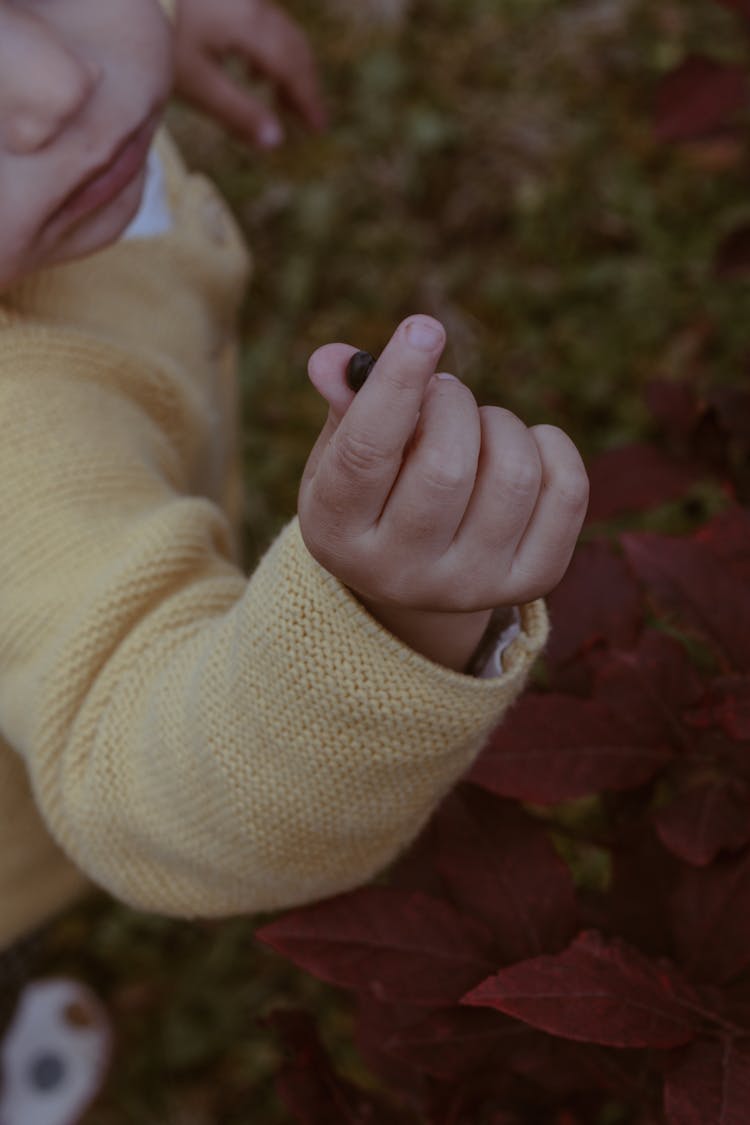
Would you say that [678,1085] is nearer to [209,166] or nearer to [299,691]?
[299,691]

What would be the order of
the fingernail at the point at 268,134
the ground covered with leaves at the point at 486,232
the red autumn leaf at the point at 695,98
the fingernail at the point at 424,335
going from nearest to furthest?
the fingernail at the point at 424,335 → the red autumn leaf at the point at 695,98 → the fingernail at the point at 268,134 → the ground covered with leaves at the point at 486,232

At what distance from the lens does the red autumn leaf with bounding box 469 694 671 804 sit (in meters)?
0.71

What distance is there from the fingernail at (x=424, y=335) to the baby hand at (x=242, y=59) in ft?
3.07

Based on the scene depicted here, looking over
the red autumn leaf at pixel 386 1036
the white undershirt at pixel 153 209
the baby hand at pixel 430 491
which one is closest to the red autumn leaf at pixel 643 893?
the red autumn leaf at pixel 386 1036

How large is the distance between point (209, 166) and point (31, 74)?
1.50m

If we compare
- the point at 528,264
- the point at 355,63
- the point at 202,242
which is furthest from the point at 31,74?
the point at 355,63

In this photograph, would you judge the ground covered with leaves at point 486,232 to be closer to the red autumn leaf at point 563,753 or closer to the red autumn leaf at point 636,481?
the red autumn leaf at point 636,481

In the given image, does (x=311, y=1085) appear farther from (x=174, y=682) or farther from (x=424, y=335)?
(x=424, y=335)

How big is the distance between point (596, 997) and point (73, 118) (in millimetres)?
634

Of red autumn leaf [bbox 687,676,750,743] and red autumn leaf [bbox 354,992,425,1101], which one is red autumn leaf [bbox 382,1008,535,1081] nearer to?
red autumn leaf [bbox 354,992,425,1101]

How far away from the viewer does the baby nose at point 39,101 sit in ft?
2.42

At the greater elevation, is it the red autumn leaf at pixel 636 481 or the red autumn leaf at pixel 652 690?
the red autumn leaf at pixel 652 690

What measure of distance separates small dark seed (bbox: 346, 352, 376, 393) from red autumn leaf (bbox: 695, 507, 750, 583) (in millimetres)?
325

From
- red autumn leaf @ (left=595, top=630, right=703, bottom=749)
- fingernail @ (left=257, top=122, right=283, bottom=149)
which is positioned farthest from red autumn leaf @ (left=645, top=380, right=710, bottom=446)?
fingernail @ (left=257, top=122, right=283, bottom=149)
